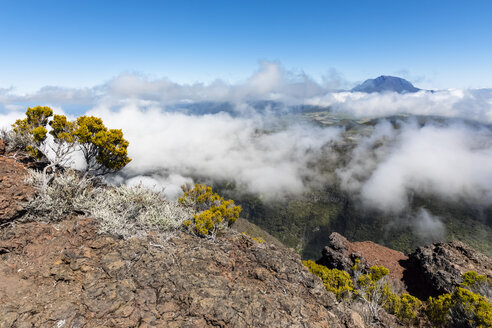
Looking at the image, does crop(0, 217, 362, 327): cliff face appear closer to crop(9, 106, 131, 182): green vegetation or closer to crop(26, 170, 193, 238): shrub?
crop(26, 170, 193, 238): shrub

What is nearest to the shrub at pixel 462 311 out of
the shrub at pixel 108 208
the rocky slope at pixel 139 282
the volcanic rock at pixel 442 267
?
the volcanic rock at pixel 442 267

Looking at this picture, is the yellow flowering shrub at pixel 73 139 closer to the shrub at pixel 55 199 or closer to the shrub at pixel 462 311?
the shrub at pixel 55 199

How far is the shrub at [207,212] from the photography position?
1094 cm

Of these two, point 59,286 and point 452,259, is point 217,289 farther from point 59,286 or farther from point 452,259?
point 452,259

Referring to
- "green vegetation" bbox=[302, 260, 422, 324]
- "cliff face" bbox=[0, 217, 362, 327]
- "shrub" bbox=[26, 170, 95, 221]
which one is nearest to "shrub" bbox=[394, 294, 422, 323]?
"green vegetation" bbox=[302, 260, 422, 324]

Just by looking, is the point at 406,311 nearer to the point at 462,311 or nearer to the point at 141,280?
the point at 462,311

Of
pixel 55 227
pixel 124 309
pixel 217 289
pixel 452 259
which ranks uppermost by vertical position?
pixel 55 227

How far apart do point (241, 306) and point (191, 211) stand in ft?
22.7

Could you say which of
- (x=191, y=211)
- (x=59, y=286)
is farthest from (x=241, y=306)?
(x=191, y=211)

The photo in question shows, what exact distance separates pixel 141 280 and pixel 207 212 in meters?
4.56

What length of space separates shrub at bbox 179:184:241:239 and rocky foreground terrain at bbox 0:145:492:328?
1.98 feet

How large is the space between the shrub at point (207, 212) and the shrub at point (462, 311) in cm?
1417

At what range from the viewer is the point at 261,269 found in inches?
359

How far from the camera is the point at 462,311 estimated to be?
45.2 ft
